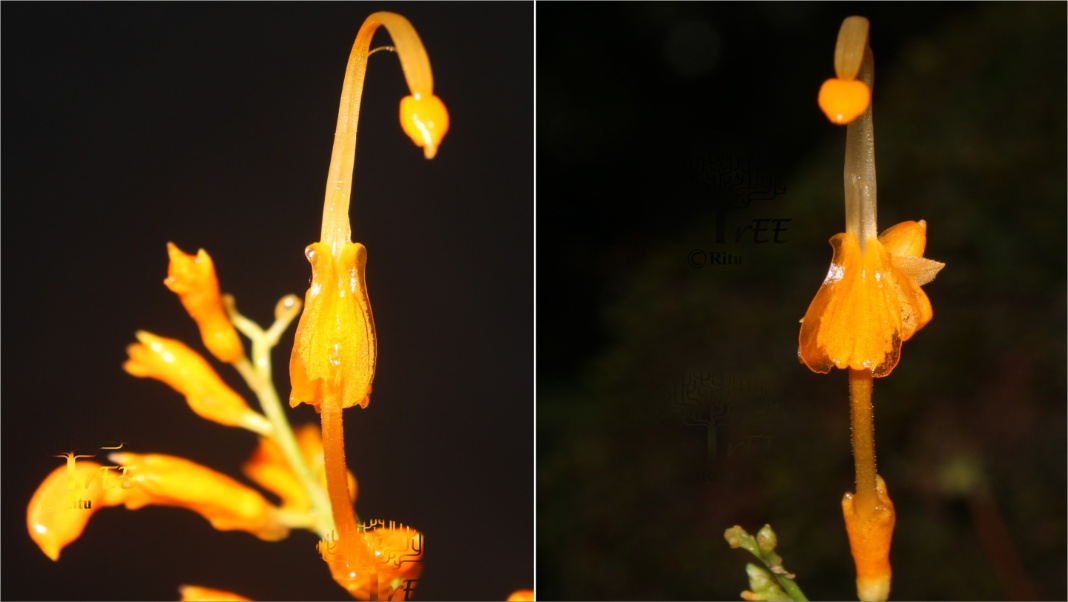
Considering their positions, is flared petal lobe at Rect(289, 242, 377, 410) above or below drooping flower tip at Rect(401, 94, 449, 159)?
below

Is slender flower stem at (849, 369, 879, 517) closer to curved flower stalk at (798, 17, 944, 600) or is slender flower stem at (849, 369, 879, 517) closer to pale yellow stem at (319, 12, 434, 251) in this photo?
curved flower stalk at (798, 17, 944, 600)

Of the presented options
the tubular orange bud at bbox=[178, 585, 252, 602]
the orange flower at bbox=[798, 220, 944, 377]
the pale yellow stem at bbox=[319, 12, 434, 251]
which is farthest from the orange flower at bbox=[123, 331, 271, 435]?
the orange flower at bbox=[798, 220, 944, 377]

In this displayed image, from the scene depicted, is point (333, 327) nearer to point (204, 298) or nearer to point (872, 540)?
point (204, 298)

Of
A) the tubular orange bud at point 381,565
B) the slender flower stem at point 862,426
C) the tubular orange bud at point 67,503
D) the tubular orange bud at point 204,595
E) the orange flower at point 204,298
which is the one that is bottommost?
the tubular orange bud at point 204,595

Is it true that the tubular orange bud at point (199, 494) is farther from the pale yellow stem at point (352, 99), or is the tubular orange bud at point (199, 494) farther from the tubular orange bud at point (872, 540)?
the tubular orange bud at point (872, 540)

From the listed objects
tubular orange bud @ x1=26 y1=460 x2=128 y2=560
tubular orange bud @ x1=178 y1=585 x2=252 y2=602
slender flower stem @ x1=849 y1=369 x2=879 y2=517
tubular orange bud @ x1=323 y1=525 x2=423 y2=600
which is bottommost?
tubular orange bud @ x1=178 y1=585 x2=252 y2=602

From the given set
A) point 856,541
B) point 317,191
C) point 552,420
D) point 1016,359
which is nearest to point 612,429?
point 552,420

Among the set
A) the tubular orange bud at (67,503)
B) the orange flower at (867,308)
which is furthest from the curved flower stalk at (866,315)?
the tubular orange bud at (67,503)
